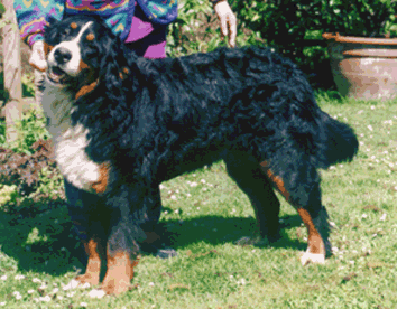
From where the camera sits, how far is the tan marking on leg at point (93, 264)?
9.69ft

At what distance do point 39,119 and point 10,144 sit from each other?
0.39m

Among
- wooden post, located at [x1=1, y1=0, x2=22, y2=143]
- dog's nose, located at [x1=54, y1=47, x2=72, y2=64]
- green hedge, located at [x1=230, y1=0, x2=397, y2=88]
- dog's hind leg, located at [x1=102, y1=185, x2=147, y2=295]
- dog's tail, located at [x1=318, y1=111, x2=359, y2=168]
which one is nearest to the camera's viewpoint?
dog's nose, located at [x1=54, y1=47, x2=72, y2=64]

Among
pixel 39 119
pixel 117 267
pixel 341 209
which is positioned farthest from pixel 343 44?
pixel 117 267

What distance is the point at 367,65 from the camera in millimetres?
6992

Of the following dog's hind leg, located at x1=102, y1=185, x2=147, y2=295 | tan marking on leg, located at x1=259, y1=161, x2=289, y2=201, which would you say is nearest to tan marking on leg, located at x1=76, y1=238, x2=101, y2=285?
dog's hind leg, located at x1=102, y1=185, x2=147, y2=295

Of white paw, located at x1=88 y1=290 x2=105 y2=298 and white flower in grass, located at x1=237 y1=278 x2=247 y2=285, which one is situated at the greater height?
white paw, located at x1=88 y1=290 x2=105 y2=298

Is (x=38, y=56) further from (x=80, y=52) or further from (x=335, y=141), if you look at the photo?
Answer: (x=335, y=141)

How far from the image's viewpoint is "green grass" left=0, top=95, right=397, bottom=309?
275 cm

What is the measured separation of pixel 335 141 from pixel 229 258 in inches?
39.0

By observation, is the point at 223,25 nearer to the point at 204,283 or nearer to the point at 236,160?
the point at 236,160

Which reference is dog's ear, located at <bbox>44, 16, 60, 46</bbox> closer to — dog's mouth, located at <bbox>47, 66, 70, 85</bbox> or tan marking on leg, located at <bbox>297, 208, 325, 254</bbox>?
dog's mouth, located at <bbox>47, 66, 70, 85</bbox>

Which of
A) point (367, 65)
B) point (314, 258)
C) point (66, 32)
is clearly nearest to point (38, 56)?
point (66, 32)

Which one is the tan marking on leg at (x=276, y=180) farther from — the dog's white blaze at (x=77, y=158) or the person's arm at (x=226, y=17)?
the dog's white blaze at (x=77, y=158)

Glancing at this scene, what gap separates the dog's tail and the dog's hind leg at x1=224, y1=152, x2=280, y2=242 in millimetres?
420
